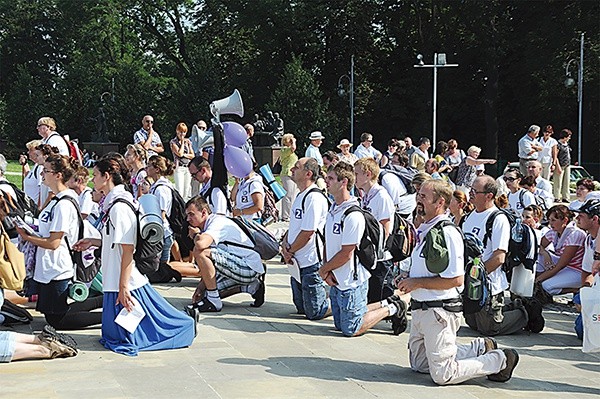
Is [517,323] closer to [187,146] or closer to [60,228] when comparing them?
[60,228]

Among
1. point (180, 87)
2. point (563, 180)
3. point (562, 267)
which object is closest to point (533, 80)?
point (180, 87)

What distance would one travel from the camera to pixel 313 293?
8977 millimetres

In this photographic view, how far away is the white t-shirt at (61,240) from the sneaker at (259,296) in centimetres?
240

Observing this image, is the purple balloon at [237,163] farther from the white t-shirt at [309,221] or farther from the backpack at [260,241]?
the white t-shirt at [309,221]

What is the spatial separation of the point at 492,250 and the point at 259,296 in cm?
281

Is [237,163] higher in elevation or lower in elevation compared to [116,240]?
higher

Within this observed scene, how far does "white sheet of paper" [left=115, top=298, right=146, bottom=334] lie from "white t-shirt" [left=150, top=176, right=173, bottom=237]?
3.46m

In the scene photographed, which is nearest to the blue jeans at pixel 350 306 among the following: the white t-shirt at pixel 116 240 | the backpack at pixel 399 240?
the backpack at pixel 399 240

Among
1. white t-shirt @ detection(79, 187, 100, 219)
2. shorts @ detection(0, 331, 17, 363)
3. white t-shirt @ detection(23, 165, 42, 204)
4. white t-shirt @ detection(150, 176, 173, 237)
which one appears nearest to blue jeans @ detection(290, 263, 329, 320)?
white t-shirt @ detection(79, 187, 100, 219)

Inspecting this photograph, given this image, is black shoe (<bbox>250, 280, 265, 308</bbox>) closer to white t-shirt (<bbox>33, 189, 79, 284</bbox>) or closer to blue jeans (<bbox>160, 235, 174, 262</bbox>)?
blue jeans (<bbox>160, 235, 174, 262</bbox>)

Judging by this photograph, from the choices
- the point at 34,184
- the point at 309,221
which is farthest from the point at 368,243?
the point at 34,184

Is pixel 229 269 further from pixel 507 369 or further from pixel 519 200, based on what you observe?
pixel 519 200

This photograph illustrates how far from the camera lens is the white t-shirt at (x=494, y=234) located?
8297 millimetres

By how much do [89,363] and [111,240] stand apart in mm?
1058
